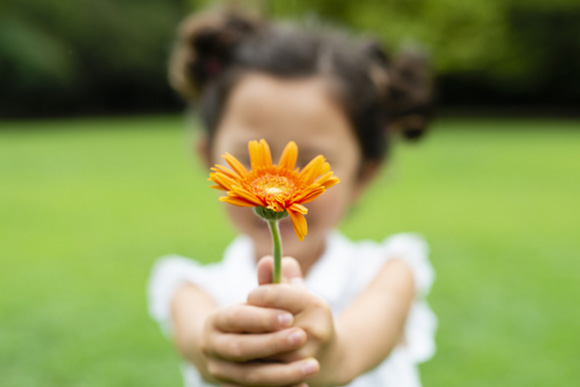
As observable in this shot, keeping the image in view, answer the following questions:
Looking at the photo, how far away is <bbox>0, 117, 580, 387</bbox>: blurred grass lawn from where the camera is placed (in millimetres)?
2459

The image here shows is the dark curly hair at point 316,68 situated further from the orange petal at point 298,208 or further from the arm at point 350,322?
the orange petal at point 298,208

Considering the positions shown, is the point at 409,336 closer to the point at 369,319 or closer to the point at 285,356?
the point at 369,319

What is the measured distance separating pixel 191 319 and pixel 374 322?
0.36 metres

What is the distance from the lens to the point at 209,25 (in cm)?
160

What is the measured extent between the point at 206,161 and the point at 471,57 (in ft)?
53.2

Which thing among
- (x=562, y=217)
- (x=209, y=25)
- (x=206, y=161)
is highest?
(x=562, y=217)

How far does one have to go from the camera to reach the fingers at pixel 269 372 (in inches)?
30.6

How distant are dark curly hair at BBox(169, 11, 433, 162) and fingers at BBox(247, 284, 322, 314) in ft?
2.14

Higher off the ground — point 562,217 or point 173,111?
point 173,111

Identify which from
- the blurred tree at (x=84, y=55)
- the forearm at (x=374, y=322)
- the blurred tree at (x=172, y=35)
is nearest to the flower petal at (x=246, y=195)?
the forearm at (x=374, y=322)

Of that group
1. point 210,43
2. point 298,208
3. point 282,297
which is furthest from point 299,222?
point 210,43

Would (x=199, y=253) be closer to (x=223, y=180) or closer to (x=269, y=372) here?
(x=269, y=372)

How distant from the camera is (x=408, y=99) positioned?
1639 mm

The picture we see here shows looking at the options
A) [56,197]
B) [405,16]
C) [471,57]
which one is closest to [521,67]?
[471,57]
